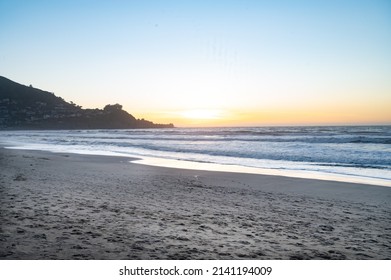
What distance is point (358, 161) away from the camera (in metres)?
16.1

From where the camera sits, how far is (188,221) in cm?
508

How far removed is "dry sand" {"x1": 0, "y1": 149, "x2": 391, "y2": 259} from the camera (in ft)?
12.4

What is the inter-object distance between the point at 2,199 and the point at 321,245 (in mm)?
5875

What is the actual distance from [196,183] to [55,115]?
105589 mm

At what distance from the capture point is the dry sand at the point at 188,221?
3.77 m
